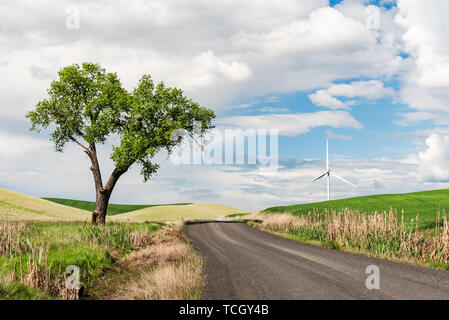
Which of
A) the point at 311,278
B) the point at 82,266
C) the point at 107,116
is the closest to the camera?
the point at 311,278

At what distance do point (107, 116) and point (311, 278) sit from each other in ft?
93.7

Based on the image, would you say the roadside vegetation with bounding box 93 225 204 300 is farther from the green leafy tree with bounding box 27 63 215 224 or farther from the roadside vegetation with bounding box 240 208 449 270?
the green leafy tree with bounding box 27 63 215 224

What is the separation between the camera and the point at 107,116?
33.9 metres

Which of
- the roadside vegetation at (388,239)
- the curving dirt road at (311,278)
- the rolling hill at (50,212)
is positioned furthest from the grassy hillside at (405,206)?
the curving dirt road at (311,278)

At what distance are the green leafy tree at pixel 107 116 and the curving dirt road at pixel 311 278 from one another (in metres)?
21.1

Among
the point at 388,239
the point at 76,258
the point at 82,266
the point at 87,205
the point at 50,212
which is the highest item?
Result: the point at 388,239

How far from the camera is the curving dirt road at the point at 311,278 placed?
28.5 ft

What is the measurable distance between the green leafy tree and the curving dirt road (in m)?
21.1

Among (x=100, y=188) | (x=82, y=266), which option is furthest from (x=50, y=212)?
(x=82, y=266)

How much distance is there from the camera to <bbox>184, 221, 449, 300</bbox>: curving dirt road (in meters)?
8.69

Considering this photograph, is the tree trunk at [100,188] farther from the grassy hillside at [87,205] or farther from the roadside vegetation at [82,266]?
the grassy hillside at [87,205]

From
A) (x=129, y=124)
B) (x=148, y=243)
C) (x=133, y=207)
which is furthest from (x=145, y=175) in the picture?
(x=133, y=207)

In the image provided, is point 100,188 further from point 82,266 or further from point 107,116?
point 82,266
